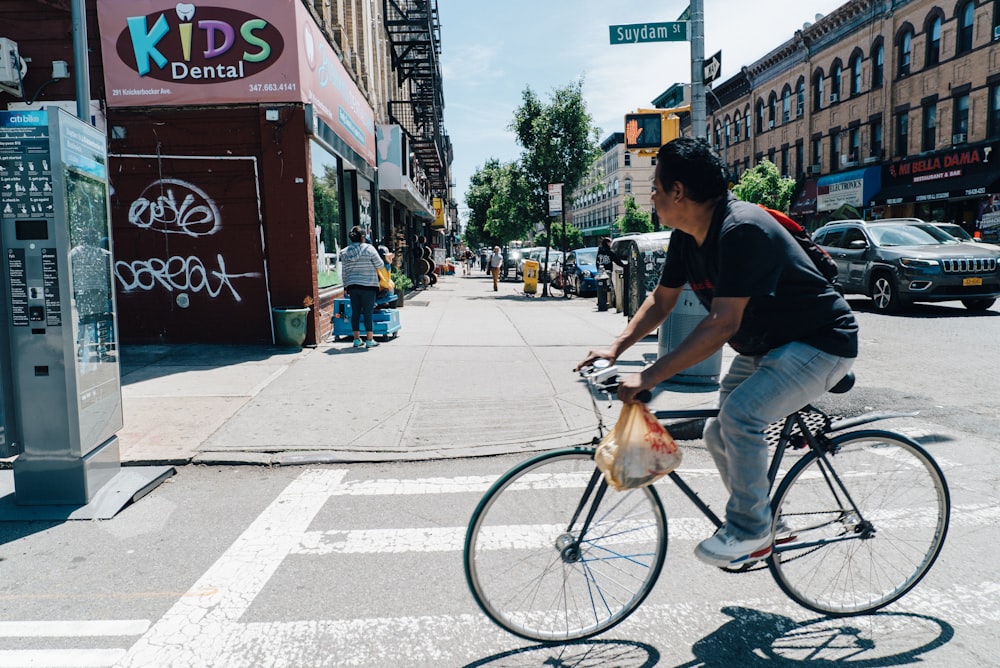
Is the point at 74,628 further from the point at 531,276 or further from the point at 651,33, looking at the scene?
the point at 531,276

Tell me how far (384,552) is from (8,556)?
207 cm

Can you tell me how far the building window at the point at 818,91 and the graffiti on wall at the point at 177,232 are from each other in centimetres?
3624

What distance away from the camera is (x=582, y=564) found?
115 inches

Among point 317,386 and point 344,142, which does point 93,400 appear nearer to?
point 317,386

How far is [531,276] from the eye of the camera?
2547 centimetres

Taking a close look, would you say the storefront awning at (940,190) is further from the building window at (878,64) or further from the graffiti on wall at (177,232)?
the graffiti on wall at (177,232)

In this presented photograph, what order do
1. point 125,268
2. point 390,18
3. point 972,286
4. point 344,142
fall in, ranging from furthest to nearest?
point 390,18
point 344,142
point 972,286
point 125,268

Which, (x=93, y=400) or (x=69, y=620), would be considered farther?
(x=93, y=400)

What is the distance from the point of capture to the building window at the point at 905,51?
1237 inches

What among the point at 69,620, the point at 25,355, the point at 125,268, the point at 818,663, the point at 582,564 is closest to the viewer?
the point at 818,663

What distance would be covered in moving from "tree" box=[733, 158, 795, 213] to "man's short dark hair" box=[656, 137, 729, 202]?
37174 mm

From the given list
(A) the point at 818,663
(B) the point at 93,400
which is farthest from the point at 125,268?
(A) the point at 818,663

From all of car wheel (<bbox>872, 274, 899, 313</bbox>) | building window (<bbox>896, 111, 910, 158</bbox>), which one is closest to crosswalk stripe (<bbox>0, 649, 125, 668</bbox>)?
car wheel (<bbox>872, 274, 899, 313</bbox>)

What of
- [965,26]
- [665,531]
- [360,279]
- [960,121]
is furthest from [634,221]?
[665,531]
